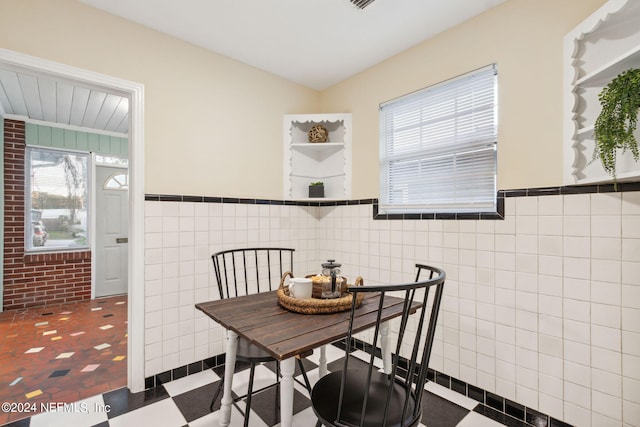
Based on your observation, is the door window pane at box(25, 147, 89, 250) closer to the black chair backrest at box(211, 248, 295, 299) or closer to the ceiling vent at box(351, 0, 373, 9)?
the black chair backrest at box(211, 248, 295, 299)

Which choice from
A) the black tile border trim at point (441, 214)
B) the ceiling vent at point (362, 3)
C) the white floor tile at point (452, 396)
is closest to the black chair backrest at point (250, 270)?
the black tile border trim at point (441, 214)

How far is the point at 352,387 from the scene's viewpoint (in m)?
1.31

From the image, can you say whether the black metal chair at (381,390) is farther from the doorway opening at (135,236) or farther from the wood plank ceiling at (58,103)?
the wood plank ceiling at (58,103)

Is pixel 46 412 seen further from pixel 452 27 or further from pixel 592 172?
pixel 452 27

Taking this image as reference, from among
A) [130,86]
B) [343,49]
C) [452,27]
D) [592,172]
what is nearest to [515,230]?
[592,172]

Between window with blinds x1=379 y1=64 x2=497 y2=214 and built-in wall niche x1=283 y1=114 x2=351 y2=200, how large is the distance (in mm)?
419

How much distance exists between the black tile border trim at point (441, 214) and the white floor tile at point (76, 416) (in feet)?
4.39

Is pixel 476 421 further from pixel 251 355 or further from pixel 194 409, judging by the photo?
pixel 194 409

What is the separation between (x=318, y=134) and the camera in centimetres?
295

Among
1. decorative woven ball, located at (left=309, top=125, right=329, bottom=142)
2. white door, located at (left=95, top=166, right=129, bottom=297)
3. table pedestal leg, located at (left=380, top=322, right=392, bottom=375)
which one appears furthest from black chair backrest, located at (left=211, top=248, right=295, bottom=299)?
white door, located at (left=95, top=166, right=129, bottom=297)

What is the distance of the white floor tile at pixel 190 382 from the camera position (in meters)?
2.07

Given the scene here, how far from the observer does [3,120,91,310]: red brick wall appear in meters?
3.75

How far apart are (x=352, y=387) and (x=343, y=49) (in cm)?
235

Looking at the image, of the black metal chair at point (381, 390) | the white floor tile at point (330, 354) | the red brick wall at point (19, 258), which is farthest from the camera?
the red brick wall at point (19, 258)
